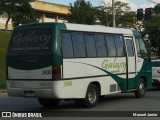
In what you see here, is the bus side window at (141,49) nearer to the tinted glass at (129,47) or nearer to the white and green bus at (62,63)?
the tinted glass at (129,47)

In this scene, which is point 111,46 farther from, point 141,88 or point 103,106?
point 141,88

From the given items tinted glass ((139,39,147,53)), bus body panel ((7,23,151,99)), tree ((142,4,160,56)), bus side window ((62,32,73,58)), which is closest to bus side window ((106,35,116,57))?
bus body panel ((7,23,151,99))

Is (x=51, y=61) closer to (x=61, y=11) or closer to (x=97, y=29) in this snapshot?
(x=97, y=29)

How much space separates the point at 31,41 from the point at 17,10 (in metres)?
38.8

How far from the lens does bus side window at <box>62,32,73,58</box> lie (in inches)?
518

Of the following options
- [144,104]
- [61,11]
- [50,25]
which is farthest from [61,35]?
[61,11]

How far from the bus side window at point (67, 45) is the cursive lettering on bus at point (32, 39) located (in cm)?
50

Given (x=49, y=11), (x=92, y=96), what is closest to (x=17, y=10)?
(x=49, y=11)

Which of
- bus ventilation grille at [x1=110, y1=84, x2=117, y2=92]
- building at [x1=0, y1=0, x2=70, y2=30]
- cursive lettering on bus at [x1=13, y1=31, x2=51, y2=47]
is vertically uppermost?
building at [x1=0, y1=0, x2=70, y2=30]

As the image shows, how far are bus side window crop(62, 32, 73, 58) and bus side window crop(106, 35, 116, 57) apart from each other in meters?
2.31

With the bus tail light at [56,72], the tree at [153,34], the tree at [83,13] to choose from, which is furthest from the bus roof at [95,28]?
the tree at [83,13]

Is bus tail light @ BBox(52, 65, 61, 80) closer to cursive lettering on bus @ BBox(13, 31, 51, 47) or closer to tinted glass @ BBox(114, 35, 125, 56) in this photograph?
cursive lettering on bus @ BBox(13, 31, 51, 47)

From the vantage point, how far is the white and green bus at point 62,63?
12.9 metres

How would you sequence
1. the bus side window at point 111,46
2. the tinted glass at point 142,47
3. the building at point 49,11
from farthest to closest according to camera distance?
the building at point 49,11 → the tinted glass at point 142,47 → the bus side window at point 111,46
